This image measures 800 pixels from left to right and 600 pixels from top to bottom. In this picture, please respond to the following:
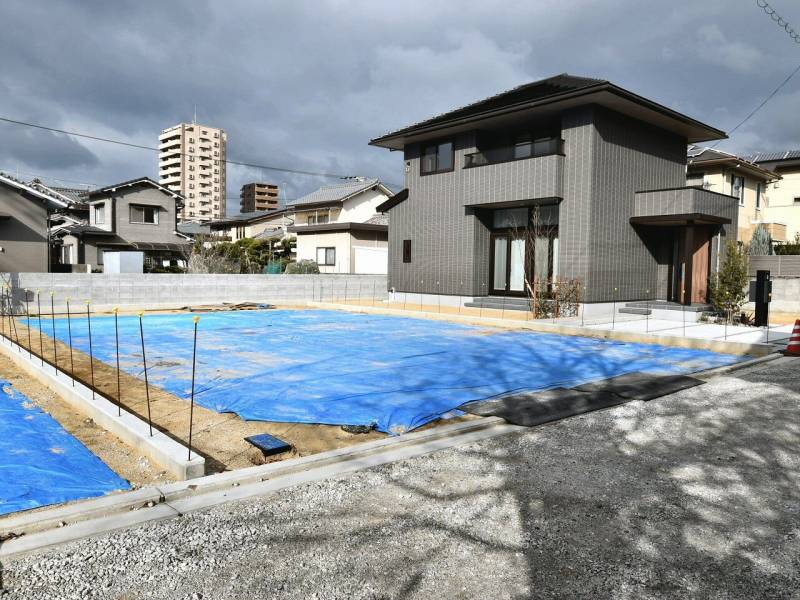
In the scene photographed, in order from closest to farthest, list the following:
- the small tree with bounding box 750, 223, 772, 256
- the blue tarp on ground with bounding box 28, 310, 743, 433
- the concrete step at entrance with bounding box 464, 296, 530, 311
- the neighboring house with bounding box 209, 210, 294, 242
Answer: the blue tarp on ground with bounding box 28, 310, 743, 433 < the concrete step at entrance with bounding box 464, 296, 530, 311 < the small tree with bounding box 750, 223, 772, 256 < the neighboring house with bounding box 209, 210, 294, 242

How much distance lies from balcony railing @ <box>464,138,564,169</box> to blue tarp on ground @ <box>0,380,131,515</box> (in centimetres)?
1349

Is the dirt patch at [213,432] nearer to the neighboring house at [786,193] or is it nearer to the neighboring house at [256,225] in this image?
the neighboring house at [786,193]

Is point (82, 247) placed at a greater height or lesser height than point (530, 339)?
greater

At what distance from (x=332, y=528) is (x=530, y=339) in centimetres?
806

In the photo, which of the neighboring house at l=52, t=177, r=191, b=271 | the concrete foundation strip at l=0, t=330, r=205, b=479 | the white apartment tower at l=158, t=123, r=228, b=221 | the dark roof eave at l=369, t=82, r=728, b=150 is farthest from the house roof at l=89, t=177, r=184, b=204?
the white apartment tower at l=158, t=123, r=228, b=221

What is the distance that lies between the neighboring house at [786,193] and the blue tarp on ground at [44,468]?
2945 centimetres

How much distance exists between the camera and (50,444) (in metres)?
4.20

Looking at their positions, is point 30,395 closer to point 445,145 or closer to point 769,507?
point 769,507

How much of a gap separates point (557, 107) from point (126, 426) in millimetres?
13676

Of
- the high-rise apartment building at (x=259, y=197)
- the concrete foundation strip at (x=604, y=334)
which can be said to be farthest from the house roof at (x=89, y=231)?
the high-rise apartment building at (x=259, y=197)

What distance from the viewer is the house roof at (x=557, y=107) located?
13.7 meters

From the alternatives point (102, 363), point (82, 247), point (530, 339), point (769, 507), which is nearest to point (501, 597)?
point (769, 507)

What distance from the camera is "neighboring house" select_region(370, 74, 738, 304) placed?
568 inches

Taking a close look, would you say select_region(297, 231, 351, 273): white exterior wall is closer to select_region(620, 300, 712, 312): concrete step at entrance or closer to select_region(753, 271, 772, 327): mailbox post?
select_region(620, 300, 712, 312): concrete step at entrance
